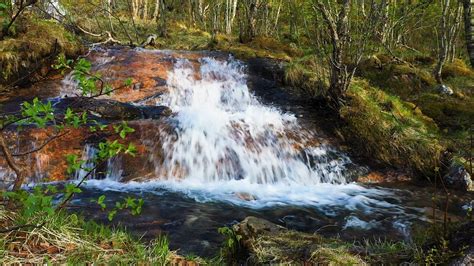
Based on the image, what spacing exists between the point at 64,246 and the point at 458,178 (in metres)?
8.10

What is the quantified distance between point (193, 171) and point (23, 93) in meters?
6.12

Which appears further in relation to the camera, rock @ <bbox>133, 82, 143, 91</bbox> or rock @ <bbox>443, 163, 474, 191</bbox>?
rock @ <bbox>133, 82, 143, 91</bbox>

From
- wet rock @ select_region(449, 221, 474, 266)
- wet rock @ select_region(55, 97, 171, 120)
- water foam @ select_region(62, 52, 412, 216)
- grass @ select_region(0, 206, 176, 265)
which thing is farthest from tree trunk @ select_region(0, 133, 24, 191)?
wet rock @ select_region(55, 97, 171, 120)

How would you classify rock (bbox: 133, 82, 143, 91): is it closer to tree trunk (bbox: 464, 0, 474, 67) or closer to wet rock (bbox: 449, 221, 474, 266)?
tree trunk (bbox: 464, 0, 474, 67)

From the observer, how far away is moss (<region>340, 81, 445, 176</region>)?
29.5 feet

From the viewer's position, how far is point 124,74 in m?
12.7

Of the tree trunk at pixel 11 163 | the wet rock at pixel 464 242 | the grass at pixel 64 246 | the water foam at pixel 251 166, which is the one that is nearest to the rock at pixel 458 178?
the water foam at pixel 251 166

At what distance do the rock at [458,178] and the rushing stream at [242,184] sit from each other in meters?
1.14

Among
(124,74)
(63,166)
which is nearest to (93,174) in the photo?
(63,166)

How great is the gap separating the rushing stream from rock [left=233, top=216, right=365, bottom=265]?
3.44 ft

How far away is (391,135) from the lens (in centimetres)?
928

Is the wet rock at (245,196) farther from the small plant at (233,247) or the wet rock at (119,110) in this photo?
the wet rock at (119,110)

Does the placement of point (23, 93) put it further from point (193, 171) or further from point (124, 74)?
point (193, 171)

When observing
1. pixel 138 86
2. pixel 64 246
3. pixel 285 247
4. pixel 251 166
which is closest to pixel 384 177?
pixel 251 166
